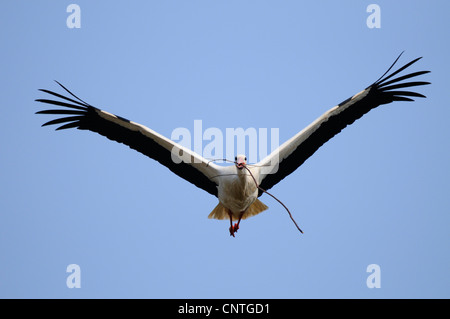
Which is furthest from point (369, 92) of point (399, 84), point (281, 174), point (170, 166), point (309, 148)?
point (170, 166)

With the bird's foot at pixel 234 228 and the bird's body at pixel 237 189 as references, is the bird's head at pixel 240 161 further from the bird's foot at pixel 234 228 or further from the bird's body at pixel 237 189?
the bird's foot at pixel 234 228

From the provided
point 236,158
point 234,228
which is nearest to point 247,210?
point 234,228

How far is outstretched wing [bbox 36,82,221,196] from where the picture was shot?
7.45 meters

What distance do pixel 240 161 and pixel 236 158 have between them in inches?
4.5

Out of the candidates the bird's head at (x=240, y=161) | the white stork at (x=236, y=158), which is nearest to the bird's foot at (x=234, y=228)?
the white stork at (x=236, y=158)

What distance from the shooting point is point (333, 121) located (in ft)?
24.8

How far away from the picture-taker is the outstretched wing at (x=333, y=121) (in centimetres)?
745

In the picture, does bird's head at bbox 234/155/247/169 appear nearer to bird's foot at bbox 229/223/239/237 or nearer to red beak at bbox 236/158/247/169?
red beak at bbox 236/158/247/169

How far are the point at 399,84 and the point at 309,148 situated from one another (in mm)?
1448

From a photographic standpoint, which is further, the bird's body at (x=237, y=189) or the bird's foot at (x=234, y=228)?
the bird's foot at (x=234, y=228)

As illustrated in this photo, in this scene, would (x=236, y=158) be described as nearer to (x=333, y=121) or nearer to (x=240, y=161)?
(x=240, y=161)

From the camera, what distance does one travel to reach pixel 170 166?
7.86 meters

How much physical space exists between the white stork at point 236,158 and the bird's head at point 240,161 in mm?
57
